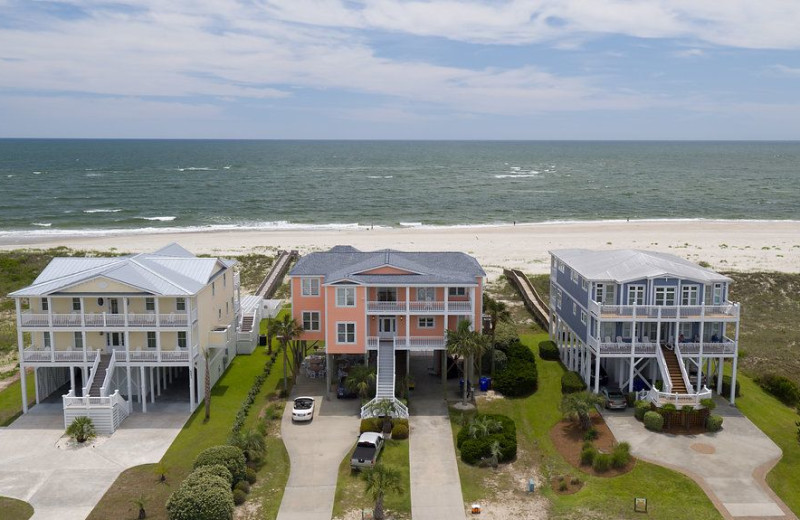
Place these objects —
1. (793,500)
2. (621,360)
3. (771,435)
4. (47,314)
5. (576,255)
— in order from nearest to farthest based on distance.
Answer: (793,500) < (771,435) < (47,314) < (621,360) < (576,255)

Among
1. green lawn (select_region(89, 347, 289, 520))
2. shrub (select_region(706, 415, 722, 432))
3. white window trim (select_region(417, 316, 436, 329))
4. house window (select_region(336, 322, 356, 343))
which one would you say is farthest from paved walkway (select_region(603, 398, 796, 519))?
green lawn (select_region(89, 347, 289, 520))

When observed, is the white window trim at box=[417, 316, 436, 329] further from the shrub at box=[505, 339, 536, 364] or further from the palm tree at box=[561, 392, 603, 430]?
the palm tree at box=[561, 392, 603, 430]

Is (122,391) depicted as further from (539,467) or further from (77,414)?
(539,467)

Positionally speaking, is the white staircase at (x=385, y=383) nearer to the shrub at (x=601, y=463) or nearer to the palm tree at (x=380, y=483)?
the palm tree at (x=380, y=483)

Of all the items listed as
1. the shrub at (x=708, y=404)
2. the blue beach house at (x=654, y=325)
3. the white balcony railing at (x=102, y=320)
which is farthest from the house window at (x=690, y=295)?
the white balcony railing at (x=102, y=320)

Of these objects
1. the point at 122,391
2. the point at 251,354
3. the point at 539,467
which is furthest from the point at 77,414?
the point at 539,467

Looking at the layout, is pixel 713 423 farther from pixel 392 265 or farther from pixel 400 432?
pixel 392 265
